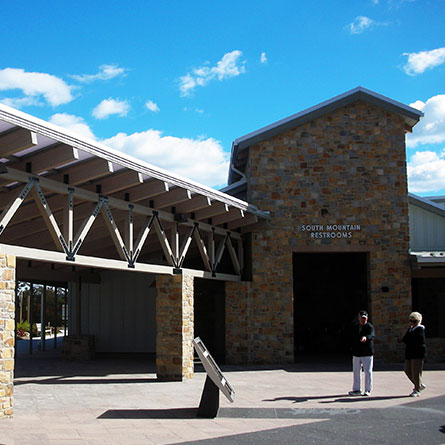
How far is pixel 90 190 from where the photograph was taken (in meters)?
10.3

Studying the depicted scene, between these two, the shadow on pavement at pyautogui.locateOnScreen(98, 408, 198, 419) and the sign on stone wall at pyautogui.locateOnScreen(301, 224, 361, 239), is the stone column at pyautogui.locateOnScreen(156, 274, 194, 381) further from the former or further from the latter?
the sign on stone wall at pyautogui.locateOnScreen(301, 224, 361, 239)

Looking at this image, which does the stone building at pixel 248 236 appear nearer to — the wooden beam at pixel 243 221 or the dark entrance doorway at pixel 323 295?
the wooden beam at pixel 243 221

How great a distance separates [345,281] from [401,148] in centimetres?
725

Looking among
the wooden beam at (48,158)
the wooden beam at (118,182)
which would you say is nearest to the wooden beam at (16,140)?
the wooden beam at (48,158)

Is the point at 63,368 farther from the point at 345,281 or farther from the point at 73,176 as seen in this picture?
the point at 345,281

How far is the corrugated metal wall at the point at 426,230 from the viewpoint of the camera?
18.1 meters

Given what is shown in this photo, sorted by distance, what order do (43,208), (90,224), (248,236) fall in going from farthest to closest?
1. (248,236)
2. (90,224)
3. (43,208)

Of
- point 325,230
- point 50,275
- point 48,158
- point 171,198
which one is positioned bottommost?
point 50,275

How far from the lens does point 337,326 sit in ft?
72.2

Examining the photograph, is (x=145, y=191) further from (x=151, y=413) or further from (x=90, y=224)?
(x=151, y=413)

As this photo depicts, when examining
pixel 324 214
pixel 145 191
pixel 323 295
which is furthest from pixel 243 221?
pixel 323 295

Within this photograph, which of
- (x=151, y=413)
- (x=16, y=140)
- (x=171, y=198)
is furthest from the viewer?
(x=171, y=198)

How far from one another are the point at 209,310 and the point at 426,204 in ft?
24.2

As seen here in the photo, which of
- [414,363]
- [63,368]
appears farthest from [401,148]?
[63,368]
